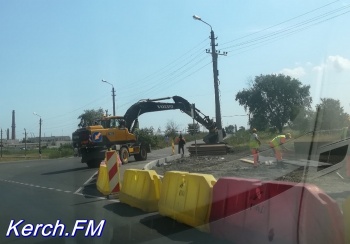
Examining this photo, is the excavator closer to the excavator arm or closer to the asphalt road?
the excavator arm

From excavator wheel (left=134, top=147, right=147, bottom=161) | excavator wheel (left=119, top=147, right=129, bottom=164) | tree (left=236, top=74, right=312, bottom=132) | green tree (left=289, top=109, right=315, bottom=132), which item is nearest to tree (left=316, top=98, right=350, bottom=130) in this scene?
green tree (left=289, top=109, right=315, bottom=132)

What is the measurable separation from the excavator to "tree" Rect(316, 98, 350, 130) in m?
8.47

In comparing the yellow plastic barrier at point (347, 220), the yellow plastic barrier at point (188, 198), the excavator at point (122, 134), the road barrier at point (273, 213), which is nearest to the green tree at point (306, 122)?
the excavator at point (122, 134)

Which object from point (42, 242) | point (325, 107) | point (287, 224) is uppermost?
point (325, 107)

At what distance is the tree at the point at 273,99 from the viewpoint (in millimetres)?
54969

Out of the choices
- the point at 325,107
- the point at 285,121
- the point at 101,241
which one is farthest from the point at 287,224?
the point at 285,121

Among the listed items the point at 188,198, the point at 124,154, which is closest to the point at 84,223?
the point at 188,198

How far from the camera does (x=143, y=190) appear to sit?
10.2 metres

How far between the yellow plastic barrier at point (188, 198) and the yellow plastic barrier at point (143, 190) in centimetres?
63

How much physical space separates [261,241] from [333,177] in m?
7.99

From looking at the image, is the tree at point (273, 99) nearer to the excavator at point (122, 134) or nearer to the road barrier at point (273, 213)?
the excavator at point (122, 134)

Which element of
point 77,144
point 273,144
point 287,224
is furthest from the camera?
point 77,144

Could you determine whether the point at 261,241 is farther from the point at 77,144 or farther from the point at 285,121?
the point at 285,121

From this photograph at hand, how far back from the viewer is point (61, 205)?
11.4 meters
